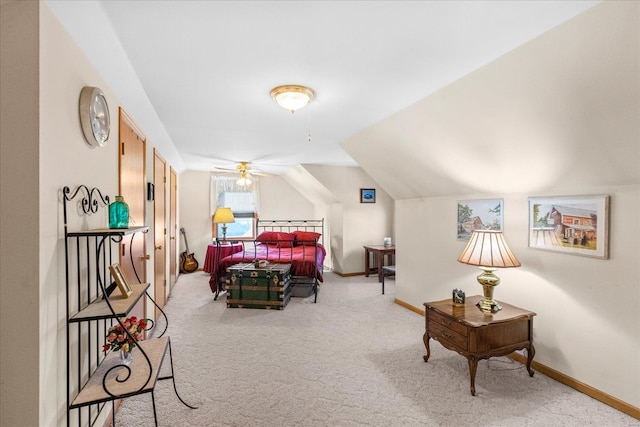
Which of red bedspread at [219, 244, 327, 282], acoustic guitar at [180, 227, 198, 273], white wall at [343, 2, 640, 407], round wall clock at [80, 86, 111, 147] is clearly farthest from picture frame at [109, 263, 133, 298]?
acoustic guitar at [180, 227, 198, 273]

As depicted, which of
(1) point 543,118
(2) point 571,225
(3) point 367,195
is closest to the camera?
(1) point 543,118

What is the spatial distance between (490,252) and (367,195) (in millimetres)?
4136

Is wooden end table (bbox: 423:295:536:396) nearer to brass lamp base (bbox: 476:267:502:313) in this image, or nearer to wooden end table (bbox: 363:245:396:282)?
brass lamp base (bbox: 476:267:502:313)

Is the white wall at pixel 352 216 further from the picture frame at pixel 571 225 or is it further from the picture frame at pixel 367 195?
the picture frame at pixel 571 225

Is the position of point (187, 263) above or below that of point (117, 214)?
below

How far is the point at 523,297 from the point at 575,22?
2.19 metres

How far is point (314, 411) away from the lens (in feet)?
7.10

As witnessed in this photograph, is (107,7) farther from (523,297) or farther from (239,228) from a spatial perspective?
(239,228)

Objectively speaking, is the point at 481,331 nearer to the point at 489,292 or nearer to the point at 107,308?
the point at 489,292

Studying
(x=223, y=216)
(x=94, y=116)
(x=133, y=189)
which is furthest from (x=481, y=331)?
(x=223, y=216)

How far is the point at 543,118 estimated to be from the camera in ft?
6.96

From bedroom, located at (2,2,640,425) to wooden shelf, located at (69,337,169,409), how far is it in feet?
0.40

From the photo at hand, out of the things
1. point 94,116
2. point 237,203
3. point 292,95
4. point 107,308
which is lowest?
point 107,308

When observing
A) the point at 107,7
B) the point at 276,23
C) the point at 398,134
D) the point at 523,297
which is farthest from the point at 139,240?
the point at 523,297
